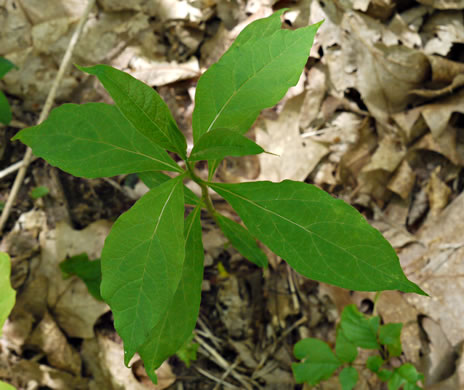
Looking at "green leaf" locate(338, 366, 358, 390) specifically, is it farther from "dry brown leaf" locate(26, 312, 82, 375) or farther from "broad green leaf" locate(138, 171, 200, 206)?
"dry brown leaf" locate(26, 312, 82, 375)

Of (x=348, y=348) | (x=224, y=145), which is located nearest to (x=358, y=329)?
(x=348, y=348)

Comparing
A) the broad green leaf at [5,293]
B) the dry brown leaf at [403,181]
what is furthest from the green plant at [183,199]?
the dry brown leaf at [403,181]

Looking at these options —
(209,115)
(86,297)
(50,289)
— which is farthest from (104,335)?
(209,115)

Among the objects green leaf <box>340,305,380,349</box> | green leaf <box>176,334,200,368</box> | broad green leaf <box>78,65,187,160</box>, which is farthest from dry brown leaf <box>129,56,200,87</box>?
green leaf <box>340,305,380,349</box>

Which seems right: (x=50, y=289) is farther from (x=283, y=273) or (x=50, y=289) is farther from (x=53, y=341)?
(x=283, y=273)

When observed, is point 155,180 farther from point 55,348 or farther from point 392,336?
point 392,336
